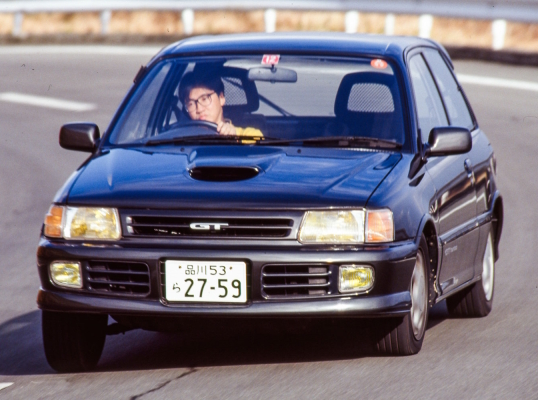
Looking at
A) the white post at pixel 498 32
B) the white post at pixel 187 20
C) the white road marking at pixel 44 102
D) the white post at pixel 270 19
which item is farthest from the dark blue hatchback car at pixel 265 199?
the white post at pixel 187 20

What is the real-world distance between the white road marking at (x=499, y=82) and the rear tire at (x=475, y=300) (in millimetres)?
12260

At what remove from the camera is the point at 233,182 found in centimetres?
641

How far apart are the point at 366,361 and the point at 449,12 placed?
63.7 ft

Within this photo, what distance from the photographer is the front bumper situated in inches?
242

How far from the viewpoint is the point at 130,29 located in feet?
98.3

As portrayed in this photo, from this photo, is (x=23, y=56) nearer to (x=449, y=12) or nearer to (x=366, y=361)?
(x=449, y=12)

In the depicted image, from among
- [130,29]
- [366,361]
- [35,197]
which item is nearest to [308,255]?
[366,361]

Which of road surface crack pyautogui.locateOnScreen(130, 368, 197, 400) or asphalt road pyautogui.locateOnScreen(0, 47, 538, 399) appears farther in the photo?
asphalt road pyautogui.locateOnScreen(0, 47, 538, 399)

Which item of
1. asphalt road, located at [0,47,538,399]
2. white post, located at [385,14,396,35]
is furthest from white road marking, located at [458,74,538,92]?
asphalt road, located at [0,47,538,399]

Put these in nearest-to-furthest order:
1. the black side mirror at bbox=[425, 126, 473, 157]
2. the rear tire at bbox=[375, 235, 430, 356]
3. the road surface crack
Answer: the road surface crack
the rear tire at bbox=[375, 235, 430, 356]
the black side mirror at bbox=[425, 126, 473, 157]

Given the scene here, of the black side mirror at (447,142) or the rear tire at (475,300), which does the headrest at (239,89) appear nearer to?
the black side mirror at (447,142)

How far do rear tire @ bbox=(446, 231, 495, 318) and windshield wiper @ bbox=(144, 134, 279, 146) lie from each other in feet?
5.90

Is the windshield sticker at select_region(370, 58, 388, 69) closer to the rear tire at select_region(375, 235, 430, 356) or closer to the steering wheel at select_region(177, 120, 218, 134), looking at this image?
the steering wheel at select_region(177, 120, 218, 134)

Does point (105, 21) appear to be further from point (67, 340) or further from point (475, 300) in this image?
point (67, 340)
